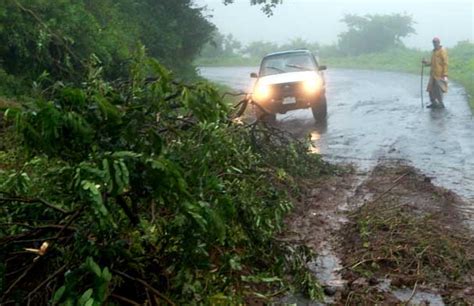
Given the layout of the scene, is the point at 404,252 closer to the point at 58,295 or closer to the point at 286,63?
the point at 58,295

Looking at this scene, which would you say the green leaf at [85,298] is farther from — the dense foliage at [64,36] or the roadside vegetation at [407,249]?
the dense foliage at [64,36]

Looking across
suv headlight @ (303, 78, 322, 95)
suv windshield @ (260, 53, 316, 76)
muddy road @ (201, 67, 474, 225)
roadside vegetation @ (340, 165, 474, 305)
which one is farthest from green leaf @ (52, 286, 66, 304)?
suv windshield @ (260, 53, 316, 76)

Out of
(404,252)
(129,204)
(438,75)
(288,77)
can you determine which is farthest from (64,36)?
(438,75)

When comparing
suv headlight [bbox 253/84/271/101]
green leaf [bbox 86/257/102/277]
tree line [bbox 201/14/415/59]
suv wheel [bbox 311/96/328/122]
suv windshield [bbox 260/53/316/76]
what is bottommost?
tree line [bbox 201/14/415/59]

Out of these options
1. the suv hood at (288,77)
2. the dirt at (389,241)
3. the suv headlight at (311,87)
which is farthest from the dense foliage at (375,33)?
the dirt at (389,241)

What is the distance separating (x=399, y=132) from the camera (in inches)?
478

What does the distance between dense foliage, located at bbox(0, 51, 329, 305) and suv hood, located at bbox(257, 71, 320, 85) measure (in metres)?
9.81

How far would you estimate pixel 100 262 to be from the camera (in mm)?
3697

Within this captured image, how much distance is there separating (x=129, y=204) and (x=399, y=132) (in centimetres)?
882

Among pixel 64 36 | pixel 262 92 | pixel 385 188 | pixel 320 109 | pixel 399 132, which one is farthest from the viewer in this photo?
pixel 320 109

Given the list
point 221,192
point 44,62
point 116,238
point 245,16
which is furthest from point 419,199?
point 245,16

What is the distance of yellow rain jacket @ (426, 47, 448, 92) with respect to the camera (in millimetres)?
15312

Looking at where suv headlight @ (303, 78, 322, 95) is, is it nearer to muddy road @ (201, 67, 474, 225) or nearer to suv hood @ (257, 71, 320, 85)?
suv hood @ (257, 71, 320, 85)

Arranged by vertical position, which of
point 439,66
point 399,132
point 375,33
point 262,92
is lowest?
point 375,33
